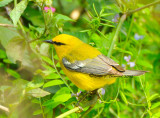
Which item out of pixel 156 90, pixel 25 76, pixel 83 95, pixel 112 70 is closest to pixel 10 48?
pixel 25 76

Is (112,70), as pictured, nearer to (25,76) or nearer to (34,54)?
(34,54)

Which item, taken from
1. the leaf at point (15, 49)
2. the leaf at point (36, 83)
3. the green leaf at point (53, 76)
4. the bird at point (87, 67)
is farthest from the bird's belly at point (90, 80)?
the leaf at point (15, 49)

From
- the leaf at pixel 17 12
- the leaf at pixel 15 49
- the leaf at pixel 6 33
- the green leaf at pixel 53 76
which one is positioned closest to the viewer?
the leaf at pixel 17 12

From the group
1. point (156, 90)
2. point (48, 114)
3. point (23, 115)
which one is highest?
point (48, 114)

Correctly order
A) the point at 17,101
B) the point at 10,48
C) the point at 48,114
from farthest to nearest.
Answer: the point at 10,48, the point at 48,114, the point at 17,101

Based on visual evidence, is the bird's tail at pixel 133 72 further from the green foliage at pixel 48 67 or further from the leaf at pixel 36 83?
the leaf at pixel 36 83

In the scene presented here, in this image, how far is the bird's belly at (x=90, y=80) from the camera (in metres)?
2.37

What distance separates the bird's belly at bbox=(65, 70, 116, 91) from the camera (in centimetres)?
237

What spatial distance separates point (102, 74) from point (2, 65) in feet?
3.65

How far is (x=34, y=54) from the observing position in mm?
2855

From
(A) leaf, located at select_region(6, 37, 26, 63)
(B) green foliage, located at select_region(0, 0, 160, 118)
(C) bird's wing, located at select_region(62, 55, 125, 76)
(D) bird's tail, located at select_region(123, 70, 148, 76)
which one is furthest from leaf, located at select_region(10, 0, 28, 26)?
(D) bird's tail, located at select_region(123, 70, 148, 76)

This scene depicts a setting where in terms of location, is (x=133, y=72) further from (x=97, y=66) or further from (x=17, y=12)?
(x=17, y=12)

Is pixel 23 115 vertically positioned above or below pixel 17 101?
below

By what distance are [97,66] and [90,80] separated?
15 centimetres
